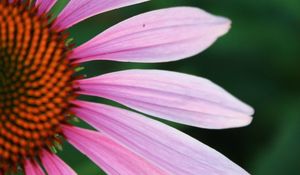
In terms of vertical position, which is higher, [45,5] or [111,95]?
[45,5]

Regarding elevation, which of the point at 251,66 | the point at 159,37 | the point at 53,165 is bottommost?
the point at 53,165

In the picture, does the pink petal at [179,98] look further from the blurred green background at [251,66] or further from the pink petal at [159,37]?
the blurred green background at [251,66]

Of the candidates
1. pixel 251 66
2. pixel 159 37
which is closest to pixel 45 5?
pixel 159 37

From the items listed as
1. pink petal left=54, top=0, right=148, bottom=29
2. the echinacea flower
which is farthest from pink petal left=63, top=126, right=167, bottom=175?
pink petal left=54, top=0, right=148, bottom=29

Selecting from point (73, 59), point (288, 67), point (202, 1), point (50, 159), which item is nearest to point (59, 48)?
point (73, 59)

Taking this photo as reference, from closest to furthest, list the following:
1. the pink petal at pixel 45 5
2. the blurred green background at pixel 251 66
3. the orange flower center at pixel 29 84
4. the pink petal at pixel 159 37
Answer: the pink petal at pixel 159 37 → the orange flower center at pixel 29 84 → the pink petal at pixel 45 5 → the blurred green background at pixel 251 66

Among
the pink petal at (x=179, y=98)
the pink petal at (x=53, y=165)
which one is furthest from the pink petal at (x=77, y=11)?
the pink petal at (x=53, y=165)

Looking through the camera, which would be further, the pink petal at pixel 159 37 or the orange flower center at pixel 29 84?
the orange flower center at pixel 29 84

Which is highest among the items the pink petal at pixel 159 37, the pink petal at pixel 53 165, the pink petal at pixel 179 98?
the pink petal at pixel 159 37

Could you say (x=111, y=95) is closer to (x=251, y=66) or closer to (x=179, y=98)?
(x=179, y=98)
